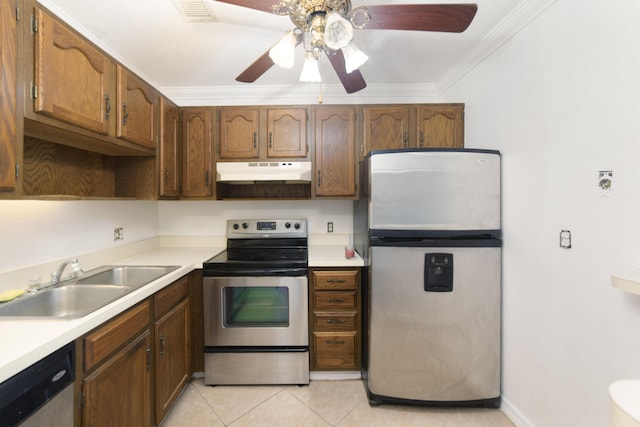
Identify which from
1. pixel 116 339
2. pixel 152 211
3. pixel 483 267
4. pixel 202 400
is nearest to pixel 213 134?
pixel 152 211

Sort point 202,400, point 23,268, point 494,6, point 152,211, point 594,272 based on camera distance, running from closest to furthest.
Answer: point 594,272 → point 23,268 → point 494,6 → point 202,400 → point 152,211

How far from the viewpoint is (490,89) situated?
6.06 ft

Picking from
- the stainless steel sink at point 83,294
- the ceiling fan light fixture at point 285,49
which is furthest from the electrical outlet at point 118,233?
the ceiling fan light fixture at point 285,49

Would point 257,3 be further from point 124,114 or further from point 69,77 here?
point 124,114

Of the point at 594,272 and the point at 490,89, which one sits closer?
the point at 594,272

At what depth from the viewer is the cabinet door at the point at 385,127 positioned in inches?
88.5

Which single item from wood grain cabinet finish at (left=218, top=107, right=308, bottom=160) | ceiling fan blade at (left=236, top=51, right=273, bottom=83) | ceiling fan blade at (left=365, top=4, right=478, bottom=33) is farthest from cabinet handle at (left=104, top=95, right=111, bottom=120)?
ceiling fan blade at (left=365, top=4, right=478, bottom=33)

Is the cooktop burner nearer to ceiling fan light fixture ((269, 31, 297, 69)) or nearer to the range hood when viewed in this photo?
the range hood

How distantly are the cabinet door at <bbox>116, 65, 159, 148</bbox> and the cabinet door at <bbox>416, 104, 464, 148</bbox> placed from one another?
207 centimetres

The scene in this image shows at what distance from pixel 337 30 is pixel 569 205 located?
1.34 meters

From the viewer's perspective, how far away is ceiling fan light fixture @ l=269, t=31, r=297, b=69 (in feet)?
3.64

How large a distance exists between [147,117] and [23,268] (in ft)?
3.68

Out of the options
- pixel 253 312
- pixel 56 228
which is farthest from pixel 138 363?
pixel 56 228

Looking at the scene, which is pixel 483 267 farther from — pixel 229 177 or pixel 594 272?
pixel 229 177
